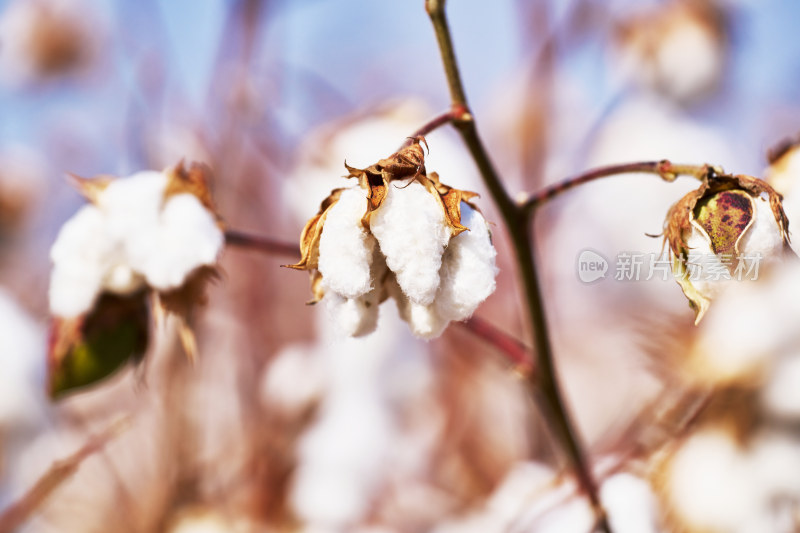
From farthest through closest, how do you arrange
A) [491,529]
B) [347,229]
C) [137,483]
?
[137,483]
[491,529]
[347,229]

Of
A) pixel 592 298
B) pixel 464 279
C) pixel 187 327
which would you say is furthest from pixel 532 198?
pixel 592 298

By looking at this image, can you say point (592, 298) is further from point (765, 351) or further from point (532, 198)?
point (532, 198)

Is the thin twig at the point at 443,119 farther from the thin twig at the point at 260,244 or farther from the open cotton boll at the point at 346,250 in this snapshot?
the thin twig at the point at 260,244

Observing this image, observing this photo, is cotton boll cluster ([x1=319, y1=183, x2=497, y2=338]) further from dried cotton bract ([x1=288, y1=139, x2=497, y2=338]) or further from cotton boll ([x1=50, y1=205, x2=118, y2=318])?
cotton boll ([x1=50, y1=205, x2=118, y2=318])

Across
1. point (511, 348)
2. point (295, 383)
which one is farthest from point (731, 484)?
point (295, 383)

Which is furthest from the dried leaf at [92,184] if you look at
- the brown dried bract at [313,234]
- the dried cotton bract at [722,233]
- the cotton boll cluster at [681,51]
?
the cotton boll cluster at [681,51]

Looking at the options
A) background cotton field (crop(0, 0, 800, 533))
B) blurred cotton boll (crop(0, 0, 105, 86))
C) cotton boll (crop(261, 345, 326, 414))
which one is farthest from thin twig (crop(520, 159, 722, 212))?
blurred cotton boll (crop(0, 0, 105, 86))
